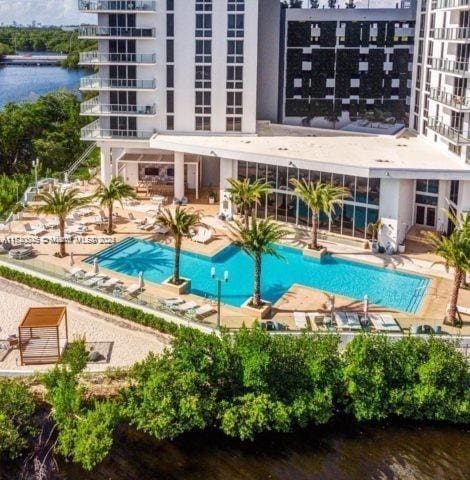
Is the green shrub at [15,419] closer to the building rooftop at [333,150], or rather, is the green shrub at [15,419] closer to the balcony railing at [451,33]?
the building rooftop at [333,150]

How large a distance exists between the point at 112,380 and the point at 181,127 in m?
24.5

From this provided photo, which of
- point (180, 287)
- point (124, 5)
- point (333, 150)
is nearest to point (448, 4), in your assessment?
point (333, 150)

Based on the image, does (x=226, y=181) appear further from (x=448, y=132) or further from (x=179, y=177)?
(x=448, y=132)

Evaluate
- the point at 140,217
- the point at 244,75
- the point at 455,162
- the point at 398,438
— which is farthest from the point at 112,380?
the point at 244,75

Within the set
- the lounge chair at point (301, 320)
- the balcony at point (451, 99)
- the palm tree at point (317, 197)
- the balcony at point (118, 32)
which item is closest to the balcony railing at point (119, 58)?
the balcony at point (118, 32)

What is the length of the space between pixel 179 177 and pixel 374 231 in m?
14.0

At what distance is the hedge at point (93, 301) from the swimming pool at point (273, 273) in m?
3.10

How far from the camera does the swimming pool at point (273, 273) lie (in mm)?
31547

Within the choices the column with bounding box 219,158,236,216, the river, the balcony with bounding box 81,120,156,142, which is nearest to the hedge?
the column with bounding box 219,158,236,216

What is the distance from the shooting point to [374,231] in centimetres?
3725

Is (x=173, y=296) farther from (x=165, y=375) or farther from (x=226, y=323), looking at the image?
(x=165, y=375)

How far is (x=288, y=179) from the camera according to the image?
3981 centimetres

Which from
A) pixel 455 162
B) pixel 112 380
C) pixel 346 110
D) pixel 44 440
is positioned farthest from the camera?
pixel 346 110

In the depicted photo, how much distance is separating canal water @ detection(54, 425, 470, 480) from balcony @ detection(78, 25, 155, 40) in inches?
1151
